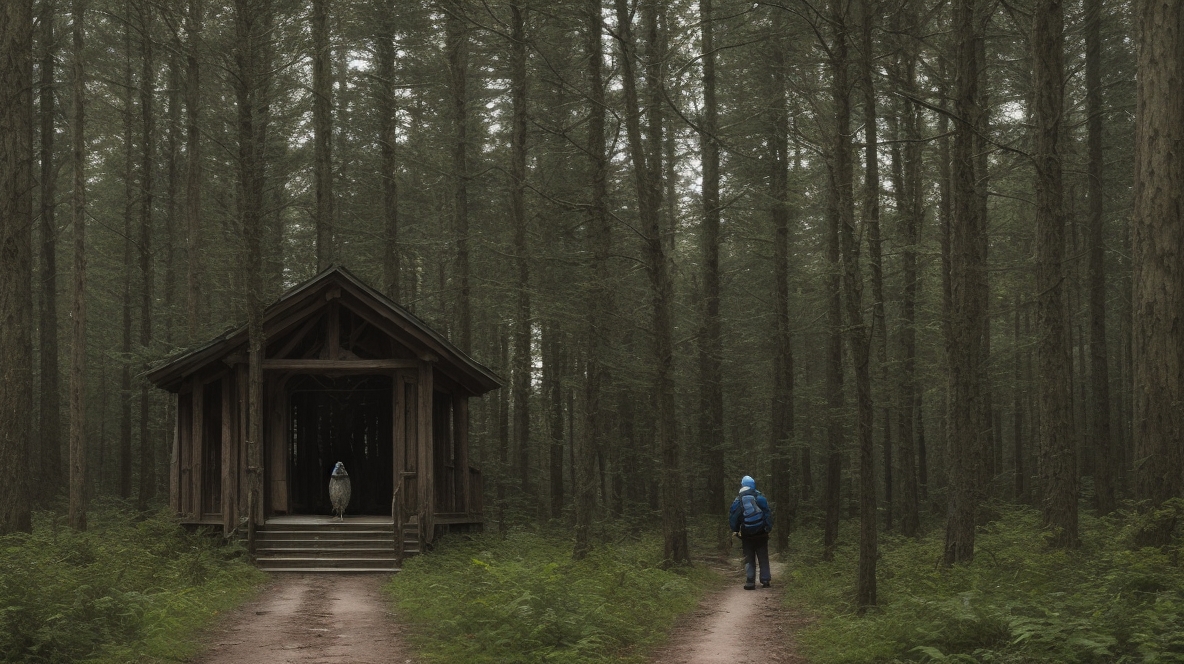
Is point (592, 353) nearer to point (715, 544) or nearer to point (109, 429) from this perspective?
point (715, 544)

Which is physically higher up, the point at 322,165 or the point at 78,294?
the point at 322,165

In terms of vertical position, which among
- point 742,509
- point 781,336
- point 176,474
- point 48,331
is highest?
point 48,331

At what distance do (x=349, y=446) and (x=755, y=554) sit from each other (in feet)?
36.7

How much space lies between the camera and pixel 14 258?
48.0 feet

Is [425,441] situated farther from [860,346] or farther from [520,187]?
[860,346]

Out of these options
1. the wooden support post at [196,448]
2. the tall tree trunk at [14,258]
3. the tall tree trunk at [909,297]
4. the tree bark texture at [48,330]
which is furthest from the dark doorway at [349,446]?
the tall tree trunk at [909,297]

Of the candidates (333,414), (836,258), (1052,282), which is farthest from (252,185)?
(836,258)

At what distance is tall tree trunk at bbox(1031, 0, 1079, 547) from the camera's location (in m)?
12.6

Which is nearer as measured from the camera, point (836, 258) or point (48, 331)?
point (836, 258)

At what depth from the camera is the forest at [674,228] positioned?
1267 centimetres

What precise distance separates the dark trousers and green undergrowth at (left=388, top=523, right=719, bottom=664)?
2.45 ft

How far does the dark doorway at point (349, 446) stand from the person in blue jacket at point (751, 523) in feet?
33.0

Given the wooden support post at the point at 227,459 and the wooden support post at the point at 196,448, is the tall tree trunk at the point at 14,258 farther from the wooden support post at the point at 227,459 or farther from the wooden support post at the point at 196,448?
the wooden support post at the point at 196,448

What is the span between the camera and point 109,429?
40.5 metres
